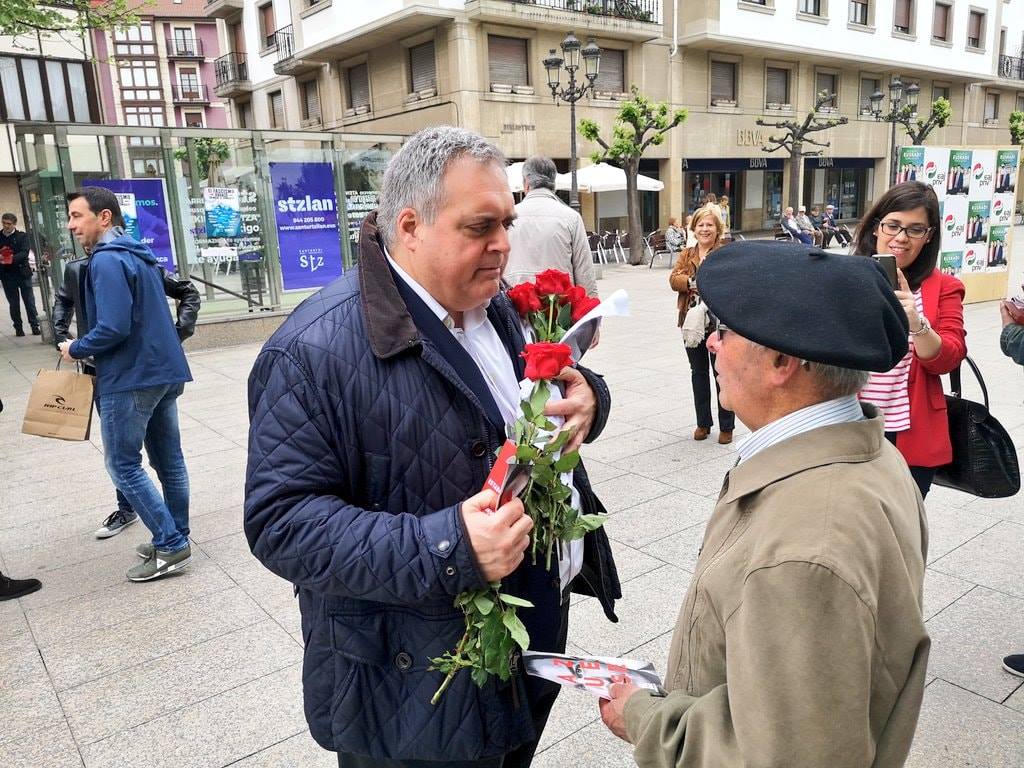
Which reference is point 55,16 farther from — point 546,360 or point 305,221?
point 546,360

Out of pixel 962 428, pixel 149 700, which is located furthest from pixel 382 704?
pixel 962 428

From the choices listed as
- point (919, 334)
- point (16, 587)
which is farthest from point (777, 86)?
point (16, 587)

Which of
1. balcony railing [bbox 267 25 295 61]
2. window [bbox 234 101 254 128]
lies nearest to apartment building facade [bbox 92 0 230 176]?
window [bbox 234 101 254 128]

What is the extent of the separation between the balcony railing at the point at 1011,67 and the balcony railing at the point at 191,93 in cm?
5627

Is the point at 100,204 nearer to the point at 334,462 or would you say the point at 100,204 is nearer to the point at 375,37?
the point at 334,462

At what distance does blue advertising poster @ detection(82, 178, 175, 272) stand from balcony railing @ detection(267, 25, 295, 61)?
19859mm

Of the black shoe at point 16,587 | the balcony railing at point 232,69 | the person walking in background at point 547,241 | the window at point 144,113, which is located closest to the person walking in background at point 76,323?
the black shoe at point 16,587

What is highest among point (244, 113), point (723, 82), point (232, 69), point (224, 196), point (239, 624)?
point (232, 69)

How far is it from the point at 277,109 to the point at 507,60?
40.5 ft

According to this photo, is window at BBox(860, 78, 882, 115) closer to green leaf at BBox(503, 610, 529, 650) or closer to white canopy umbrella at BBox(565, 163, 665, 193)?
white canopy umbrella at BBox(565, 163, 665, 193)

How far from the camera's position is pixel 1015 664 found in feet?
9.78

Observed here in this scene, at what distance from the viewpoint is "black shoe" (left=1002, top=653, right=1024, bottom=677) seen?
2.97 m

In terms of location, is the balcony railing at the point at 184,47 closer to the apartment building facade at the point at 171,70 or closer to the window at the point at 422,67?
the apartment building facade at the point at 171,70

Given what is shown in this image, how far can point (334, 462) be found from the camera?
1.56 m
